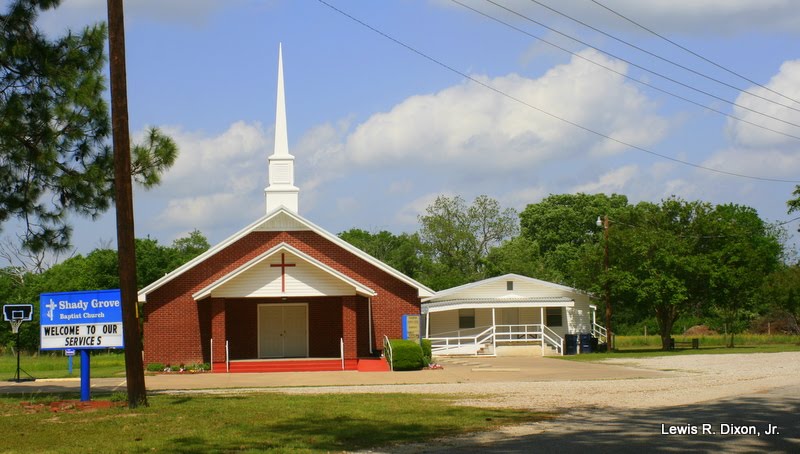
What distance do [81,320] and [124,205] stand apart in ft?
11.1

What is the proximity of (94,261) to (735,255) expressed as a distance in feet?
143

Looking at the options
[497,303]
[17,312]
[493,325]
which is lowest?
[493,325]

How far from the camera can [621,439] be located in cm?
1173

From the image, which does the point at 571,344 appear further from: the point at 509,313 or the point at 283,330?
the point at 283,330

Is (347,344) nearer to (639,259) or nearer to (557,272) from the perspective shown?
(639,259)

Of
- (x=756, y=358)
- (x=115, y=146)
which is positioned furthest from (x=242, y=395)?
(x=756, y=358)

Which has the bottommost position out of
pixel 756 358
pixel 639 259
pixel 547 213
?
pixel 756 358

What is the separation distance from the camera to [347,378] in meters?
27.5

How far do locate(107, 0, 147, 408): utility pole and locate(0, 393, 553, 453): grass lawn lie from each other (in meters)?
0.80

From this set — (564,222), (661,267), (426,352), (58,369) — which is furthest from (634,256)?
(564,222)

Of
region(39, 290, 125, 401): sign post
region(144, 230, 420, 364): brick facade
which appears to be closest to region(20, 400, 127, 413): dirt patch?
region(39, 290, 125, 401): sign post

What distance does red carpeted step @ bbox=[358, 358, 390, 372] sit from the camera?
31734 mm

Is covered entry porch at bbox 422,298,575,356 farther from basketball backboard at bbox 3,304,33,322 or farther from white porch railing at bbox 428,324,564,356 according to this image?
basketball backboard at bbox 3,304,33,322

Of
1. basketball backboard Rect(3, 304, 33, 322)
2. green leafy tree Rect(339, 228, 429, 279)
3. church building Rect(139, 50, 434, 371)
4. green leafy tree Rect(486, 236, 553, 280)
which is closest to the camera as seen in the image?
basketball backboard Rect(3, 304, 33, 322)
